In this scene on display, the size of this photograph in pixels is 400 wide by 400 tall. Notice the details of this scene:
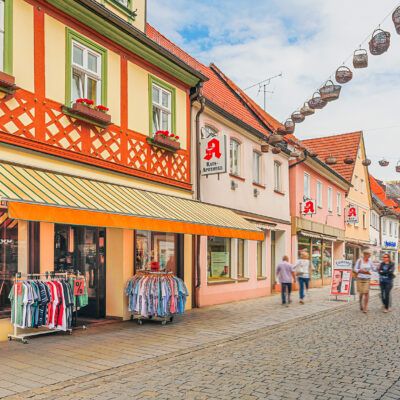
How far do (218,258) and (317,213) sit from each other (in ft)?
38.4

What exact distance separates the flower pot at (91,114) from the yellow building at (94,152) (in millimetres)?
25

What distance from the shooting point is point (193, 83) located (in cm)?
1460

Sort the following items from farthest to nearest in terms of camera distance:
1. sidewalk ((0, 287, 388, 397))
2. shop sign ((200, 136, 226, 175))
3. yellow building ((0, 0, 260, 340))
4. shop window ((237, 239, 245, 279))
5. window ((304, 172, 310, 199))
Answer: window ((304, 172, 310, 199)), shop window ((237, 239, 245, 279)), shop sign ((200, 136, 226, 175)), yellow building ((0, 0, 260, 340)), sidewalk ((0, 287, 388, 397))

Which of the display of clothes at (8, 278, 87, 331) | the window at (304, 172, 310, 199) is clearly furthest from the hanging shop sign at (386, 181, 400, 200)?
the display of clothes at (8, 278, 87, 331)

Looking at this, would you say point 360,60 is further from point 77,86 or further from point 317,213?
point 317,213

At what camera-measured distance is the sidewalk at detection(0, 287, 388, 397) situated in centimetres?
666

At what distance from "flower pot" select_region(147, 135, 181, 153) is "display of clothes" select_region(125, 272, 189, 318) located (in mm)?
3451

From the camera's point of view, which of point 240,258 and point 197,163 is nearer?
point 197,163

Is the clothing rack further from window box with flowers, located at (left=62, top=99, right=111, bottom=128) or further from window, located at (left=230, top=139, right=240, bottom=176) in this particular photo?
window, located at (left=230, top=139, right=240, bottom=176)

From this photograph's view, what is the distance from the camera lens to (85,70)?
10648 mm

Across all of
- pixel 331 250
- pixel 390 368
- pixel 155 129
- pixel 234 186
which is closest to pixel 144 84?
pixel 155 129

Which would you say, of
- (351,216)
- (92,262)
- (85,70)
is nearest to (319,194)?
(351,216)

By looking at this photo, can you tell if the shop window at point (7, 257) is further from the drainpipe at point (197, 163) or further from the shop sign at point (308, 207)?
the shop sign at point (308, 207)

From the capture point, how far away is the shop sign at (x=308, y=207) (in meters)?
23.7
